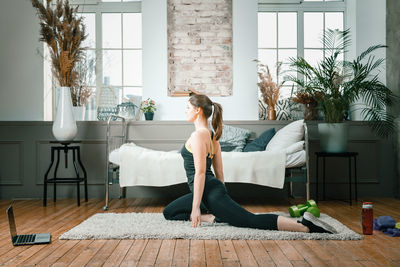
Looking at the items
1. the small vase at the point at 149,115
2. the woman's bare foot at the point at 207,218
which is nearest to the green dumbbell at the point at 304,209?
the woman's bare foot at the point at 207,218

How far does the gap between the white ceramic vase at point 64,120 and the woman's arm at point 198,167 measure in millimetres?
1826

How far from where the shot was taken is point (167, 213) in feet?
10.00

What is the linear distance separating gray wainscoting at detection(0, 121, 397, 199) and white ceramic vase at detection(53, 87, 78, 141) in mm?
526

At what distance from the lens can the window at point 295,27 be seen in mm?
5285

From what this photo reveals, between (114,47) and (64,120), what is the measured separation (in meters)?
1.69

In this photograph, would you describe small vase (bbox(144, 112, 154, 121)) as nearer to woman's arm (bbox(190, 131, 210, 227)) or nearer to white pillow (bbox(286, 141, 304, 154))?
white pillow (bbox(286, 141, 304, 154))

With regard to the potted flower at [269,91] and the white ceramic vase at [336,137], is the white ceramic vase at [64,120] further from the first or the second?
the white ceramic vase at [336,137]

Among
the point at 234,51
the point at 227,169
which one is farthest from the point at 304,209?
the point at 234,51

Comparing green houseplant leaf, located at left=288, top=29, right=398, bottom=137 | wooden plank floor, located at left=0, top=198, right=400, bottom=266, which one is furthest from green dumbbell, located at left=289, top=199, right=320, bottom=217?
green houseplant leaf, located at left=288, top=29, right=398, bottom=137

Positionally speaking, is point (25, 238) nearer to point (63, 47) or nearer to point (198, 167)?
point (198, 167)

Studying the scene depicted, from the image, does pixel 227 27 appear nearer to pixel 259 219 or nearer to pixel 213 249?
pixel 259 219

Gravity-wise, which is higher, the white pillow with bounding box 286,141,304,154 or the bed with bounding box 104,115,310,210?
the white pillow with bounding box 286,141,304,154

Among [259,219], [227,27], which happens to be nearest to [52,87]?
[227,27]

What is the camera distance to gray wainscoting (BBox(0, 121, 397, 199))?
4512 mm
